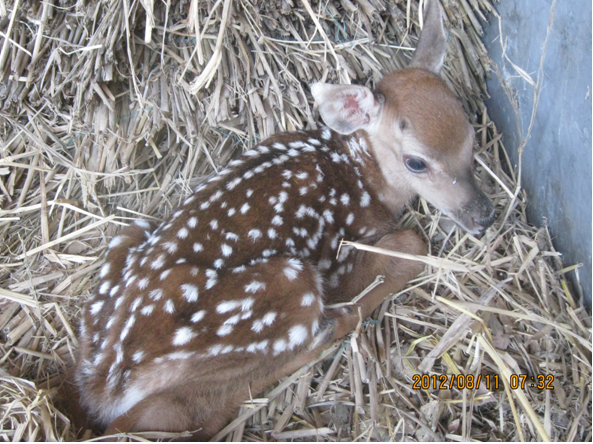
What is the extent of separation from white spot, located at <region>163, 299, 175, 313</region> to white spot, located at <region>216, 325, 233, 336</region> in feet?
0.74

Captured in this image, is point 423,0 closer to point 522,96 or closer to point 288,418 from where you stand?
point 522,96

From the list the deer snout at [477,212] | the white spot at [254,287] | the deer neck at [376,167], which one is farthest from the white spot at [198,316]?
the deer snout at [477,212]

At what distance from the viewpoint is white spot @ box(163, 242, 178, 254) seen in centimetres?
238

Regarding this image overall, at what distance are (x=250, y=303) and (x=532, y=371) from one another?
141 cm

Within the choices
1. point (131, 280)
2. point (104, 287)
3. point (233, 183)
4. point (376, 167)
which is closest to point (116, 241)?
point (104, 287)

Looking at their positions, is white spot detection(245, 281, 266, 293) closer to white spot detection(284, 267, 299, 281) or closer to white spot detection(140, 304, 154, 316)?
white spot detection(284, 267, 299, 281)

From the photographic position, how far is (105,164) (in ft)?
10.3

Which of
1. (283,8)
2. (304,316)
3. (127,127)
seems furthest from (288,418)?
(283,8)

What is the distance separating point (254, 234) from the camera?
8.11 feet

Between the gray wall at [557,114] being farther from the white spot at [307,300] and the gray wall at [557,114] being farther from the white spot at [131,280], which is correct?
the white spot at [131,280]

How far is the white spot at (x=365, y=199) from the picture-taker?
288 centimetres

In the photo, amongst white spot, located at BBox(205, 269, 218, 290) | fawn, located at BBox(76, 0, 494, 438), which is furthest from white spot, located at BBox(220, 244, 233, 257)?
white spot, located at BBox(205, 269, 218, 290)

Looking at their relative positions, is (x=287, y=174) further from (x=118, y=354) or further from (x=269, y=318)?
(x=118, y=354)

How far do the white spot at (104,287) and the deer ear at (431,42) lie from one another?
207 cm
